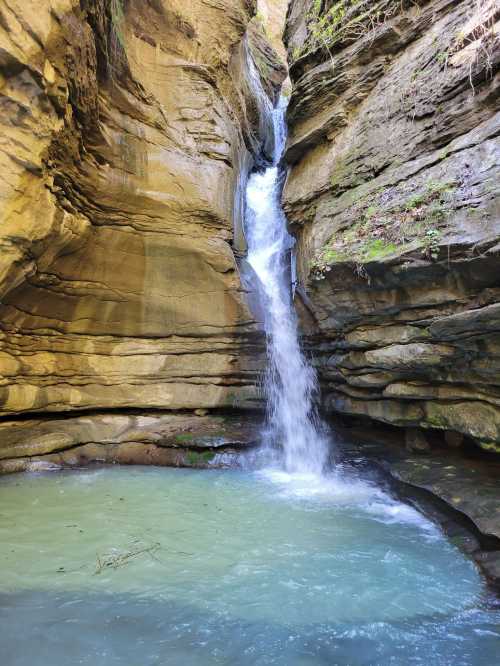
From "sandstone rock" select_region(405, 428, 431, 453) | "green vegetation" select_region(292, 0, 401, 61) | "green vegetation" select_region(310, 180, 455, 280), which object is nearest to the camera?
"green vegetation" select_region(310, 180, 455, 280)

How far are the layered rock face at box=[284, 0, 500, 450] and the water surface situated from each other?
1.92 metres

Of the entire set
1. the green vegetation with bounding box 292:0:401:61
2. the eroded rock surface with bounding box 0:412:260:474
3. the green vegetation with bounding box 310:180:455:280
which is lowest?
the eroded rock surface with bounding box 0:412:260:474

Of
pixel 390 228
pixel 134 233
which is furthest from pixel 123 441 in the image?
pixel 390 228

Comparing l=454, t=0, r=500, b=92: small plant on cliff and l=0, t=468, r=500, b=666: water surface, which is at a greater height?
l=454, t=0, r=500, b=92: small plant on cliff

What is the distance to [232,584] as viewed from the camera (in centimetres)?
374

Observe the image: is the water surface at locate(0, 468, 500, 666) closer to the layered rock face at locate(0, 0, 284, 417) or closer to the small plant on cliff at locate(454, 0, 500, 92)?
the layered rock face at locate(0, 0, 284, 417)

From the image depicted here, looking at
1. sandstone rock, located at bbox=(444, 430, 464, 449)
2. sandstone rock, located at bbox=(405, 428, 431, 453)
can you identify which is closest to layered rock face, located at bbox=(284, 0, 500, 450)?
sandstone rock, located at bbox=(444, 430, 464, 449)

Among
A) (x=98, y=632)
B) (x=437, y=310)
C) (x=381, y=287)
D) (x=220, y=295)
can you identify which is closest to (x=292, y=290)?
(x=220, y=295)

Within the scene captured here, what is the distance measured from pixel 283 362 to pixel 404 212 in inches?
182

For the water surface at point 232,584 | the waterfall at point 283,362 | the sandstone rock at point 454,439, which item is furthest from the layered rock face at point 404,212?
the water surface at point 232,584

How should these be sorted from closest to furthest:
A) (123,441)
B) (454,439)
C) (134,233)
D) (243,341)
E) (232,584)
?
(232,584) < (454,439) < (134,233) < (123,441) < (243,341)

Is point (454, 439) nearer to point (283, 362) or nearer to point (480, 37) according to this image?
point (283, 362)

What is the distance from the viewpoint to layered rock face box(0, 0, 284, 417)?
6.45 m

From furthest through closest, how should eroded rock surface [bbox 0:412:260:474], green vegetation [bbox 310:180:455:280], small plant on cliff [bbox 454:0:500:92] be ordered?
eroded rock surface [bbox 0:412:260:474], small plant on cliff [bbox 454:0:500:92], green vegetation [bbox 310:180:455:280]
